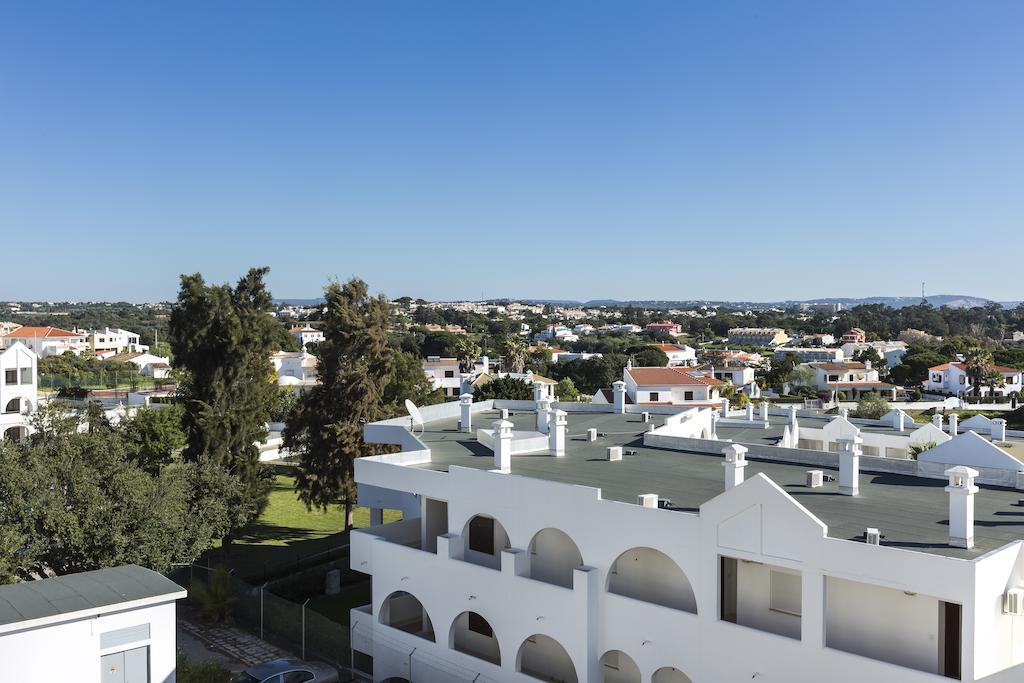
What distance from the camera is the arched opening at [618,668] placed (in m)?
20.0

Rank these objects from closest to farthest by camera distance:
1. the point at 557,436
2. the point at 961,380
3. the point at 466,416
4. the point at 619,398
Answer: the point at 557,436 → the point at 466,416 → the point at 619,398 → the point at 961,380

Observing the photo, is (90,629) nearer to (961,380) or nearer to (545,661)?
(545,661)

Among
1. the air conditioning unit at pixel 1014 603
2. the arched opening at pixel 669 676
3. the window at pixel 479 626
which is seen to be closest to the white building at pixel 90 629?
the window at pixel 479 626

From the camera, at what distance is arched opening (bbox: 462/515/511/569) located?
2234 cm

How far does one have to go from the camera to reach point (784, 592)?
17.5 m

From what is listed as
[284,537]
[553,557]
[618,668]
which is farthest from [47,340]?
[618,668]

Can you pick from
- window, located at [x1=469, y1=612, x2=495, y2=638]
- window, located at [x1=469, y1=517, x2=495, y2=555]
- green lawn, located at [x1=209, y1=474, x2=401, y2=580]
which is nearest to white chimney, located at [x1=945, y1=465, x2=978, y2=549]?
window, located at [x1=469, y1=517, x2=495, y2=555]

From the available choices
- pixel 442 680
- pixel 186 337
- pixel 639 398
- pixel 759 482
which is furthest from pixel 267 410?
pixel 639 398

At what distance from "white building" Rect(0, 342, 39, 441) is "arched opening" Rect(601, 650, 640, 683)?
128 ft

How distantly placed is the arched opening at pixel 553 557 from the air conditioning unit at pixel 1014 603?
8963 mm

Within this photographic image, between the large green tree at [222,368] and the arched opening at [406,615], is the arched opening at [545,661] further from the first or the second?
the large green tree at [222,368]

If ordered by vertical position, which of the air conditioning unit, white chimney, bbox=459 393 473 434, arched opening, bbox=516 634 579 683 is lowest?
arched opening, bbox=516 634 579 683

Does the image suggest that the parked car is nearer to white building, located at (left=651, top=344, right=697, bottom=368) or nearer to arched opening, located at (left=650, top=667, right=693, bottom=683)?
arched opening, located at (left=650, top=667, right=693, bottom=683)

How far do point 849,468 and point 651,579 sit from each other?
5.43 meters
